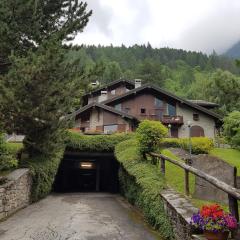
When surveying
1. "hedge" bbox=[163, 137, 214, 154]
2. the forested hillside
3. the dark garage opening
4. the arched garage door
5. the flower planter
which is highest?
the forested hillside

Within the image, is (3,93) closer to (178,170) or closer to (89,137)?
(178,170)

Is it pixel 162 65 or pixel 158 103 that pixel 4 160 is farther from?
Answer: pixel 162 65

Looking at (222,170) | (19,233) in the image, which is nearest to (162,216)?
(222,170)

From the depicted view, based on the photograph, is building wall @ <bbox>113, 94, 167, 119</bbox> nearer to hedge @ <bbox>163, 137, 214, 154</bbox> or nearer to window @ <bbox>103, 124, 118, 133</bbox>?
window @ <bbox>103, 124, 118, 133</bbox>

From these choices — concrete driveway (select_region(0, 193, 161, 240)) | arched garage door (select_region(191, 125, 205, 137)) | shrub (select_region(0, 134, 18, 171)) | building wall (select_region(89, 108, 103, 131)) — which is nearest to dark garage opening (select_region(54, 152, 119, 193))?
building wall (select_region(89, 108, 103, 131))

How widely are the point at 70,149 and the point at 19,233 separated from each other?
17.3 metres

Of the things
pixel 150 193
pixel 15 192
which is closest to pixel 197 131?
pixel 15 192

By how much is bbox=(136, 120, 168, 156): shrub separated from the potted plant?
31.0 feet

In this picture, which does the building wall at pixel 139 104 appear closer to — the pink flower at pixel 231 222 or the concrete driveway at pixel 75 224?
the concrete driveway at pixel 75 224

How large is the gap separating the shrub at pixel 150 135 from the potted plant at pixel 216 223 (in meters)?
9.45

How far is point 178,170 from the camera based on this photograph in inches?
733

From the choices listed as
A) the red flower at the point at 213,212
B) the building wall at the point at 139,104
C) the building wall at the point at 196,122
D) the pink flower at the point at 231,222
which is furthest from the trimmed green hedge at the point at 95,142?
the building wall at the point at 196,122

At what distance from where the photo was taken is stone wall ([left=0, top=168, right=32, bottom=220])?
1558 cm

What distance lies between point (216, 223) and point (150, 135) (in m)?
9.93
